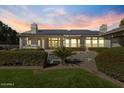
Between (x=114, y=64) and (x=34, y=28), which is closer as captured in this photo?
(x=114, y=64)

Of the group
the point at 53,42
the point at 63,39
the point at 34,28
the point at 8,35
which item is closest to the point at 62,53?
the point at 63,39

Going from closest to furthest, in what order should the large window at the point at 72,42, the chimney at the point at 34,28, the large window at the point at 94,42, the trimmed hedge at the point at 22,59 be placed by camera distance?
the trimmed hedge at the point at 22,59
the large window at the point at 94,42
the large window at the point at 72,42
the chimney at the point at 34,28

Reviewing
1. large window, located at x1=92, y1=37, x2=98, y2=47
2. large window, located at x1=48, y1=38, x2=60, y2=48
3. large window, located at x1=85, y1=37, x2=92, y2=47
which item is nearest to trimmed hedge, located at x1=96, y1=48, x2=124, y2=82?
large window, located at x1=92, y1=37, x2=98, y2=47

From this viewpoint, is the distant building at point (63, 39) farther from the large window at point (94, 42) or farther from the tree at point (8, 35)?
the tree at point (8, 35)

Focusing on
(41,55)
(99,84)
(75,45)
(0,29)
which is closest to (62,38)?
(75,45)

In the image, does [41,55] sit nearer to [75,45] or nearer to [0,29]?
[75,45]

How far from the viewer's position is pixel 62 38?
3438cm

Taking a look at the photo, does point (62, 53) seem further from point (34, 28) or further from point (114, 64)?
point (34, 28)

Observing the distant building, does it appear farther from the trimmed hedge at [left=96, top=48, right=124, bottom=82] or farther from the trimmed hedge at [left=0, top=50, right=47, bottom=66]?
the trimmed hedge at [left=96, top=48, right=124, bottom=82]

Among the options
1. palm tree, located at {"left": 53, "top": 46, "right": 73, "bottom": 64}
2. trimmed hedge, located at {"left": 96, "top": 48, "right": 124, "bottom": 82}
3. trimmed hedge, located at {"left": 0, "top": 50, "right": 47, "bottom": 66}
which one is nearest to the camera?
trimmed hedge, located at {"left": 96, "top": 48, "right": 124, "bottom": 82}

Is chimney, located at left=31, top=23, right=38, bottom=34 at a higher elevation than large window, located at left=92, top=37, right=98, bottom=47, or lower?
higher

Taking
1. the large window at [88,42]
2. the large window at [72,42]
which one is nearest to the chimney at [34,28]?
the large window at [72,42]

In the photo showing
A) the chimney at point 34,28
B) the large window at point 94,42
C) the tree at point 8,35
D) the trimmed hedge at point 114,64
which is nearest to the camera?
the trimmed hedge at point 114,64

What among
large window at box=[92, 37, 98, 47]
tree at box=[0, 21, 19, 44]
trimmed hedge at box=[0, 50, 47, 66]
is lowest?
trimmed hedge at box=[0, 50, 47, 66]
